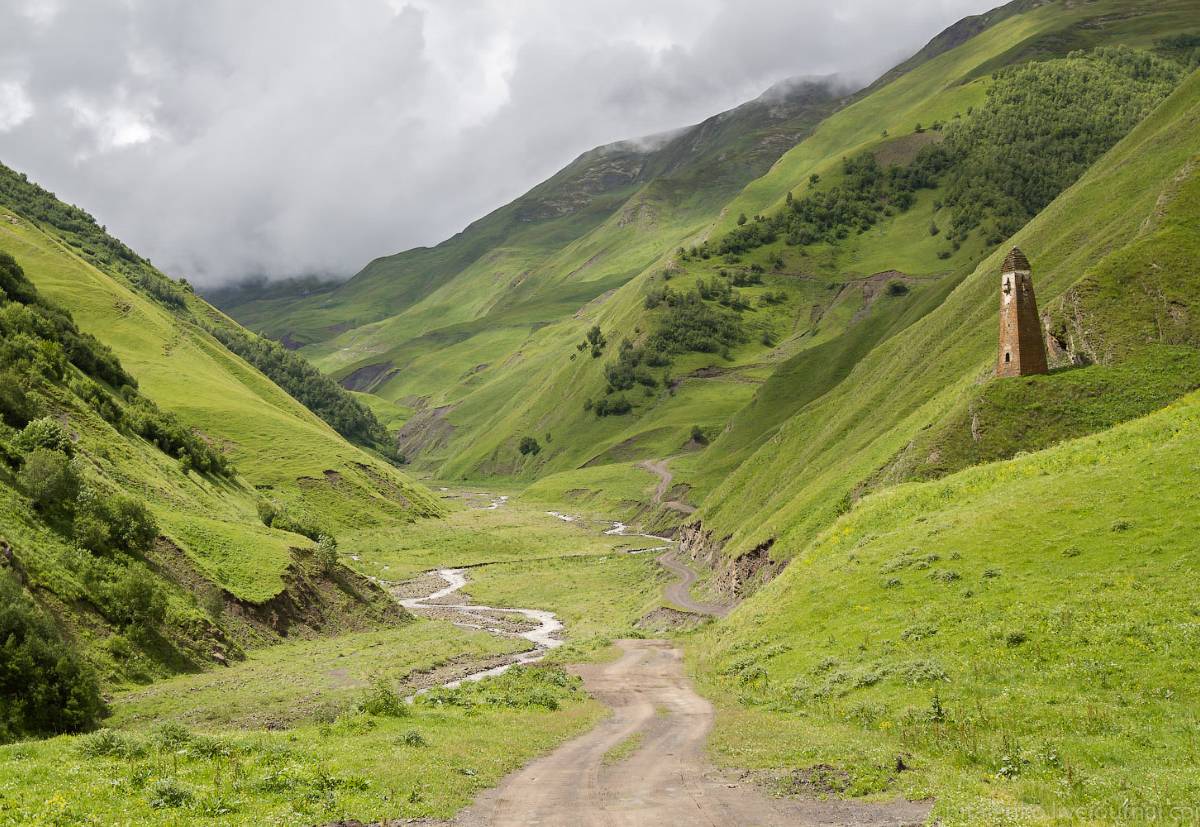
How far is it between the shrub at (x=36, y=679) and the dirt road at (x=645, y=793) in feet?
73.3

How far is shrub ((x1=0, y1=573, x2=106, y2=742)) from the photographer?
34562 mm

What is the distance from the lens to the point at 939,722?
27.2 metres

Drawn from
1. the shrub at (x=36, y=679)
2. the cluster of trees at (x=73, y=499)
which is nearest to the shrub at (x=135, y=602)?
the cluster of trees at (x=73, y=499)

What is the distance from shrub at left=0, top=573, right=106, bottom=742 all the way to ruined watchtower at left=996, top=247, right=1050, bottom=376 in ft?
187

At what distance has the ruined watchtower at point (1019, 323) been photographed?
55.3 m

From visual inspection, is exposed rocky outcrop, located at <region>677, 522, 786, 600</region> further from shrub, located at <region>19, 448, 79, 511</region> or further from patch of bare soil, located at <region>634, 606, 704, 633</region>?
shrub, located at <region>19, 448, 79, 511</region>

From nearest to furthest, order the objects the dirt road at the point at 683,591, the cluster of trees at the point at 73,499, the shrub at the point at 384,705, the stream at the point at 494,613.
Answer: the shrub at the point at 384,705
the cluster of trees at the point at 73,499
the stream at the point at 494,613
the dirt road at the point at 683,591

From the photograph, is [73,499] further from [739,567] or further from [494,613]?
[739,567]

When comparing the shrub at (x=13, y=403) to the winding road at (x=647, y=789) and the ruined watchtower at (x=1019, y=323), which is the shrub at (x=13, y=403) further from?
the ruined watchtower at (x=1019, y=323)

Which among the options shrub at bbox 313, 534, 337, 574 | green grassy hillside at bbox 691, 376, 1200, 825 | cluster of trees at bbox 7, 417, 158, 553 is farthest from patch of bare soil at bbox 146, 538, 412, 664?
green grassy hillside at bbox 691, 376, 1200, 825

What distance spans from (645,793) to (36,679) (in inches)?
1114

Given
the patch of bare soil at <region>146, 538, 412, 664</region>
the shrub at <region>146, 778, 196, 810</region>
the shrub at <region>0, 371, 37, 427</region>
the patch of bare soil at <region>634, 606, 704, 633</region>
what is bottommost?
the patch of bare soil at <region>634, 606, 704, 633</region>

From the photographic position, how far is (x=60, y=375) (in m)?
77.8

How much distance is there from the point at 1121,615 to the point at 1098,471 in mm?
11733
